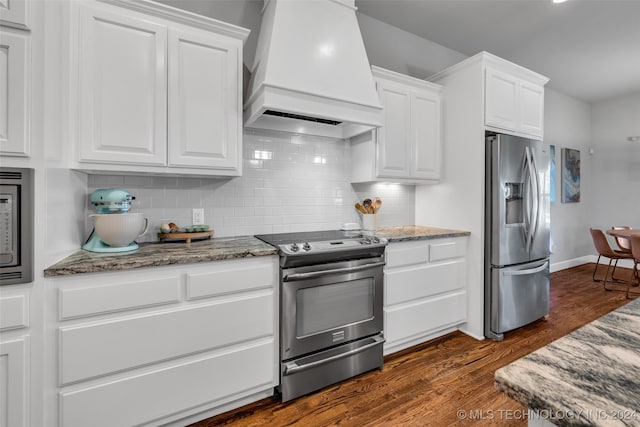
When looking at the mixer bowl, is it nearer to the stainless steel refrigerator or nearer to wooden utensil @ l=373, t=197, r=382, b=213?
wooden utensil @ l=373, t=197, r=382, b=213

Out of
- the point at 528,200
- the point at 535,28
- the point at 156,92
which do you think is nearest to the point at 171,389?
the point at 156,92

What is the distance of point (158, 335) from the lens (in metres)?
1.54

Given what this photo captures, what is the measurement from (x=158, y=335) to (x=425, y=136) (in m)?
2.68

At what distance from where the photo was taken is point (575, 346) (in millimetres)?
642

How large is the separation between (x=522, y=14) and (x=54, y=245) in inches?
162

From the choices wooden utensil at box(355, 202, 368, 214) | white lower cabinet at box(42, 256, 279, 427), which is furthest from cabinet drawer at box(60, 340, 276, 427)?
wooden utensil at box(355, 202, 368, 214)

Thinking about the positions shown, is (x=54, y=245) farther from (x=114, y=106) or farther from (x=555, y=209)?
(x=555, y=209)

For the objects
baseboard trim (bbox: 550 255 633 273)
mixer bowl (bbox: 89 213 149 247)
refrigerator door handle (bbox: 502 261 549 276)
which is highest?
mixer bowl (bbox: 89 213 149 247)

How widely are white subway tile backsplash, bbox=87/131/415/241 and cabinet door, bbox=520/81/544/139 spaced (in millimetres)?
1476

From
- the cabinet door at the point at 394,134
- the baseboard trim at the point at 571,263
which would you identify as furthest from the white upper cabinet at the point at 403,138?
the baseboard trim at the point at 571,263

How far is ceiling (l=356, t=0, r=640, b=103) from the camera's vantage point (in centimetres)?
279

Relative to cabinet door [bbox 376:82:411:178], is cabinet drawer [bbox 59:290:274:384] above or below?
below

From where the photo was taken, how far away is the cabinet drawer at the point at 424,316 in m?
2.35

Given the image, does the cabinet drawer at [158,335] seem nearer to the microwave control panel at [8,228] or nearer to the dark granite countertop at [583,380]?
the microwave control panel at [8,228]
